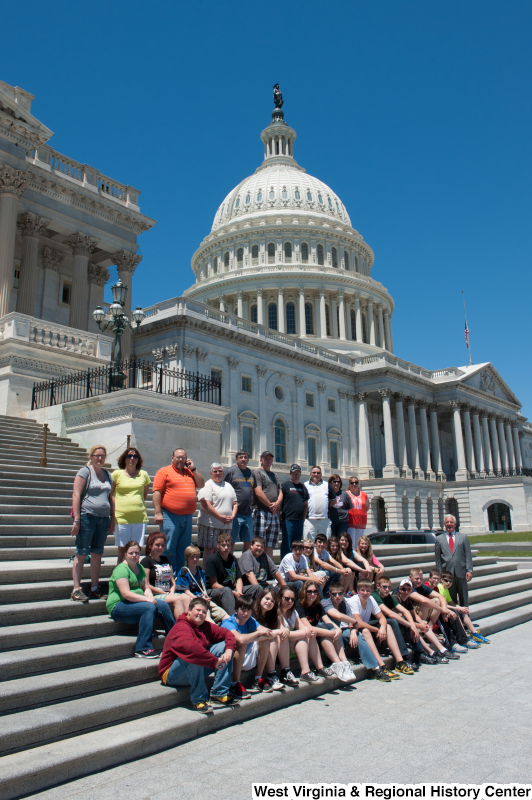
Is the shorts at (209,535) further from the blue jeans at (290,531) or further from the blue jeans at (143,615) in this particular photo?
the blue jeans at (143,615)

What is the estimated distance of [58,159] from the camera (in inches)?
1142

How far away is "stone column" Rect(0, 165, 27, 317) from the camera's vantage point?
962 inches

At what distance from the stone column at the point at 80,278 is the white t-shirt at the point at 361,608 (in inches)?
861

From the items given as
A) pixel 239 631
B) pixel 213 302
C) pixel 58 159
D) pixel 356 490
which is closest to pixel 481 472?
pixel 213 302

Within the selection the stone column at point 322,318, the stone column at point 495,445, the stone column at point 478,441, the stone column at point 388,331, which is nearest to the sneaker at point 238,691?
the stone column at point 478,441

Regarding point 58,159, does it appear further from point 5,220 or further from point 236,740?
point 236,740

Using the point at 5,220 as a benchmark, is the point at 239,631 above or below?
below

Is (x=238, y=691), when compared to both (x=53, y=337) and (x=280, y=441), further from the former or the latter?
(x=280, y=441)

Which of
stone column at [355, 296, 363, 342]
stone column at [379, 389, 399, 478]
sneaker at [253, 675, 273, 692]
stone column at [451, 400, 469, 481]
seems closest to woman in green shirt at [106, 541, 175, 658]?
sneaker at [253, 675, 273, 692]

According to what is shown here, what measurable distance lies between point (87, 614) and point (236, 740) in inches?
109

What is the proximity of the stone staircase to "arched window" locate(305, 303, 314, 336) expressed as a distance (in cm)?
6361

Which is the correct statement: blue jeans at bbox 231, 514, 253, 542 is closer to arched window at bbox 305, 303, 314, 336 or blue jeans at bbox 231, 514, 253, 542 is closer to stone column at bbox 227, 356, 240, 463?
stone column at bbox 227, 356, 240, 463

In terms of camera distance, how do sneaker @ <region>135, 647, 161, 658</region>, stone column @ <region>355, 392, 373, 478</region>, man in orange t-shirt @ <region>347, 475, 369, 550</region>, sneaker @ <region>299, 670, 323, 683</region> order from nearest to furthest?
sneaker @ <region>135, 647, 161, 658</region> < sneaker @ <region>299, 670, 323, 683</region> < man in orange t-shirt @ <region>347, 475, 369, 550</region> < stone column @ <region>355, 392, 373, 478</region>

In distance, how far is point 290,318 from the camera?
74.1 m
